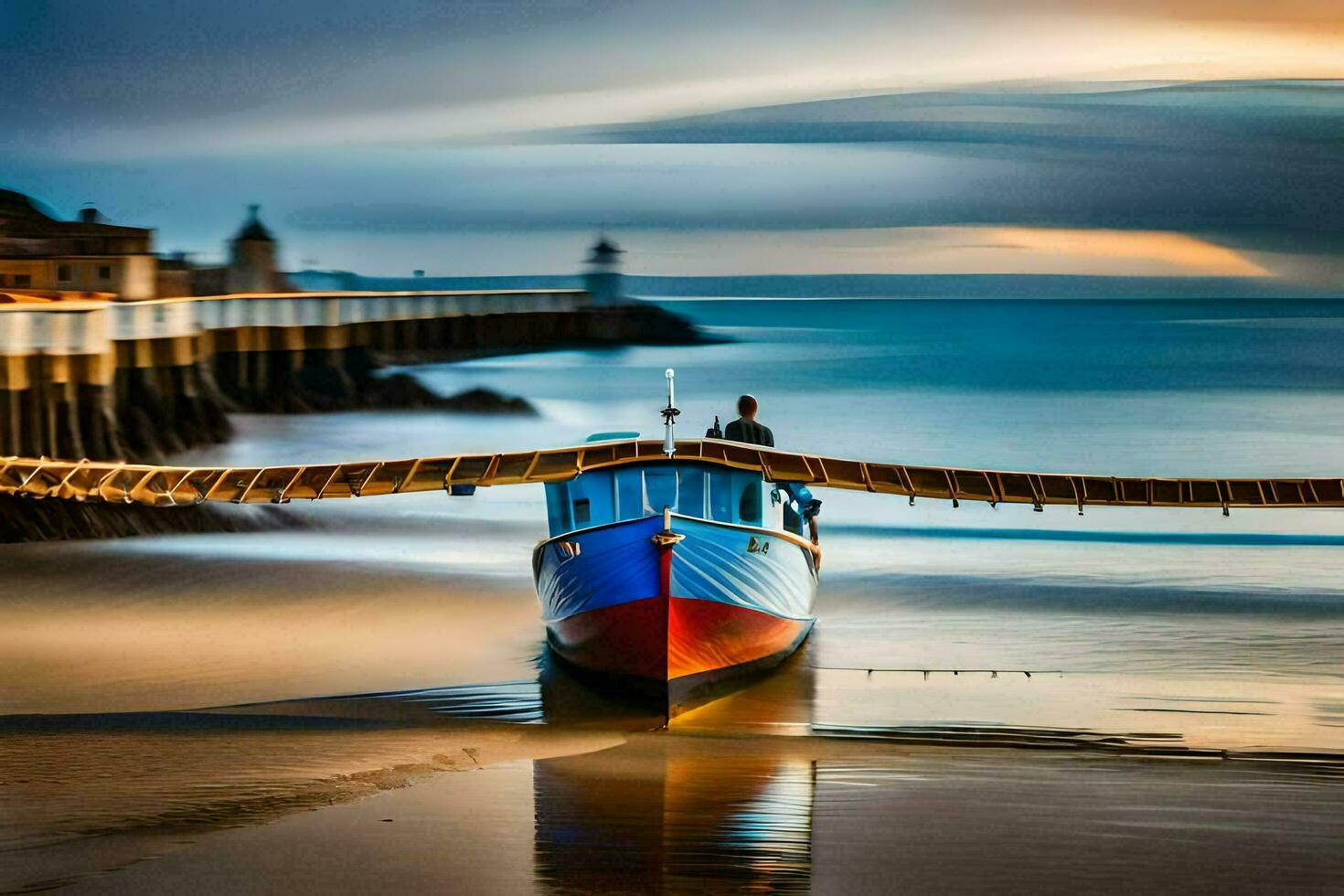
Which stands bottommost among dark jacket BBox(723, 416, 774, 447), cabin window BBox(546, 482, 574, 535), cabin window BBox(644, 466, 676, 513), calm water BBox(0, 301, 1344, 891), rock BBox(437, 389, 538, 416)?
calm water BBox(0, 301, 1344, 891)

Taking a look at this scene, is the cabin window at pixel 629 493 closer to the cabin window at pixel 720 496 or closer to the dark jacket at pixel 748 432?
the cabin window at pixel 720 496

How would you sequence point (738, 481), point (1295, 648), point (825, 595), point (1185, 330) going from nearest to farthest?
1. point (738, 481)
2. point (1295, 648)
3. point (825, 595)
4. point (1185, 330)

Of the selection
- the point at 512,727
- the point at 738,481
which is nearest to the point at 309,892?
the point at 512,727

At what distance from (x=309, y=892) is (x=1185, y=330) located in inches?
3045

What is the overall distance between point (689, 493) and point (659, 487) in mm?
164

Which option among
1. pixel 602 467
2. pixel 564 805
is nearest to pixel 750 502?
pixel 602 467

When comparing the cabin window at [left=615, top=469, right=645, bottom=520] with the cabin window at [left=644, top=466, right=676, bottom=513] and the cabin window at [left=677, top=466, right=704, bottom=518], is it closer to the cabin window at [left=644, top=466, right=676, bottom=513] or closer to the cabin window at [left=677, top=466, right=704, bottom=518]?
the cabin window at [left=644, top=466, right=676, bottom=513]

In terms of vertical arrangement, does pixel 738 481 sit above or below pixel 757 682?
above

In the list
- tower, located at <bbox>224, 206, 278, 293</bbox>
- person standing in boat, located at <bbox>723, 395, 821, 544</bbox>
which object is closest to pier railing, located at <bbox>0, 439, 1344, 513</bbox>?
person standing in boat, located at <bbox>723, 395, 821, 544</bbox>

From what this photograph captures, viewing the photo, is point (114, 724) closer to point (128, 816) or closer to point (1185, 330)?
point (128, 816)

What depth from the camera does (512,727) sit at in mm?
8227

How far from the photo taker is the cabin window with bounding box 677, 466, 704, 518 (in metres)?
8.92

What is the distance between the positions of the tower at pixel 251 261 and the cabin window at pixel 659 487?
5227 cm

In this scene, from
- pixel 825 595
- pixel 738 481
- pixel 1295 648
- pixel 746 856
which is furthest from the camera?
pixel 825 595
